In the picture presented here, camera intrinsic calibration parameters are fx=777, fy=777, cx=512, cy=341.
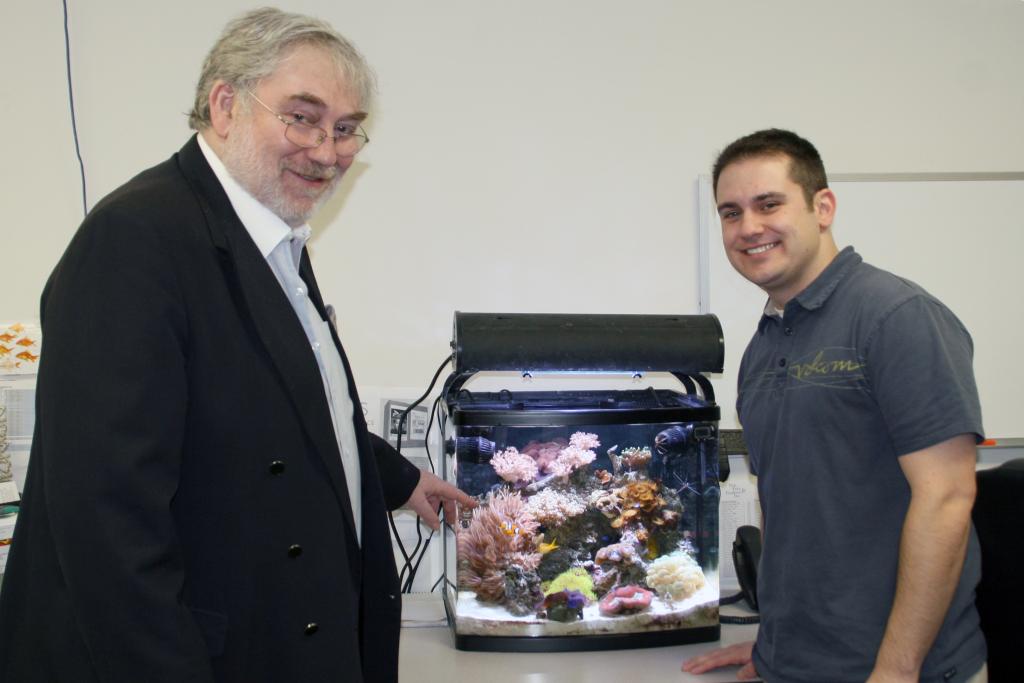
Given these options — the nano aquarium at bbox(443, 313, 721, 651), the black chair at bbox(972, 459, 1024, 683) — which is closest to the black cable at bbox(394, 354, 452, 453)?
the nano aquarium at bbox(443, 313, 721, 651)

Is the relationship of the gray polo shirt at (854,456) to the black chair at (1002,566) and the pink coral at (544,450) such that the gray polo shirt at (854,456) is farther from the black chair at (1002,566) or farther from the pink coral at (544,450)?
the pink coral at (544,450)

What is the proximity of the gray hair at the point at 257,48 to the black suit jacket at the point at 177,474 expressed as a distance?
0.11 meters

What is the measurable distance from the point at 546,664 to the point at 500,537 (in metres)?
0.26

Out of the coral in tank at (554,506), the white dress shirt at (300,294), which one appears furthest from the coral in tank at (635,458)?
the white dress shirt at (300,294)

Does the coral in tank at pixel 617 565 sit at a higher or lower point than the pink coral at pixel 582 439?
lower

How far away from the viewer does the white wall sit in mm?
1942

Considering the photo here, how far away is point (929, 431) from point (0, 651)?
4.00ft

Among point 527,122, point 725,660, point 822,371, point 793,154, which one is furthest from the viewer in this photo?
point 527,122

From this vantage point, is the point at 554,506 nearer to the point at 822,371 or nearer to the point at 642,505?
the point at 642,505

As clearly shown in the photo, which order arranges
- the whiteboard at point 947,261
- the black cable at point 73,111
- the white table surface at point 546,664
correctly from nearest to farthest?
the white table surface at point 546,664, the black cable at point 73,111, the whiteboard at point 947,261

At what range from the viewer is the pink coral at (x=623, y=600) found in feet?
5.04

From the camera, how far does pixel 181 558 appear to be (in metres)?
0.88

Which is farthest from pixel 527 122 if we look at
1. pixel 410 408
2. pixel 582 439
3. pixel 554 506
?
pixel 554 506

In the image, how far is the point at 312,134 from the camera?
1114 mm
